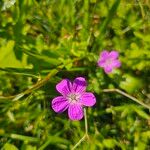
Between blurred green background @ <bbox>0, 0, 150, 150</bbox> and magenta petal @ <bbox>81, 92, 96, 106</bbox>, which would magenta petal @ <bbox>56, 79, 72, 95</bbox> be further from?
blurred green background @ <bbox>0, 0, 150, 150</bbox>

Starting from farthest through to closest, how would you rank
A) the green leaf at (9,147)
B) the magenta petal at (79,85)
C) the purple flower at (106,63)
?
the purple flower at (106,63), the green leaf at (9,147), the magenta petal at (79,85)

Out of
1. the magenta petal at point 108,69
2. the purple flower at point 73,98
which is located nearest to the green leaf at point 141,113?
the magenta petal at point 108,69

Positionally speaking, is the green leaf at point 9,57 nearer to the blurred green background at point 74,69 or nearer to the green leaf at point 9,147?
the blurred green background at point 74,69

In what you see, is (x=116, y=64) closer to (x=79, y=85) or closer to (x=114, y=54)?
(x=114, y=54)

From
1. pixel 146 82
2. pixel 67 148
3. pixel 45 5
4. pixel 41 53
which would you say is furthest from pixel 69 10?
pixel 67 148

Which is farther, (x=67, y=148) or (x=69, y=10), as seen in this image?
(x=69, y=10)

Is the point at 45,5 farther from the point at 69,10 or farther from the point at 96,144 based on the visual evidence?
the point at 96,144
